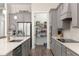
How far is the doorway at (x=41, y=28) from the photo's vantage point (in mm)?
6723

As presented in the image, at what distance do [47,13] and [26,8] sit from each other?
1202mm

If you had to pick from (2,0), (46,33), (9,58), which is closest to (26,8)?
(46,33)

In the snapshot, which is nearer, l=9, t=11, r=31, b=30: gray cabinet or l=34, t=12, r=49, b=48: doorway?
l=9, t=11, r=31, b=30: gray cabinet

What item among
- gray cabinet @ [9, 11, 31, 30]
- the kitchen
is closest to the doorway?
the kitchen

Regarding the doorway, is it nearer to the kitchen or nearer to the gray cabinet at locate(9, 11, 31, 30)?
the kitchen

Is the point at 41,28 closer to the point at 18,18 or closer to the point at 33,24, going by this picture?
the point at 33,24

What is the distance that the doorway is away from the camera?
6723mm

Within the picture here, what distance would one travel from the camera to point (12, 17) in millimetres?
5551

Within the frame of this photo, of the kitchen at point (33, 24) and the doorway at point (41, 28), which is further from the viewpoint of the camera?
the doorway at point (41, 28)

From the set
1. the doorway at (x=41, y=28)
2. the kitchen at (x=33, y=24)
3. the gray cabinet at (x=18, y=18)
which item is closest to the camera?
the kitchen at (x=33, y=24)

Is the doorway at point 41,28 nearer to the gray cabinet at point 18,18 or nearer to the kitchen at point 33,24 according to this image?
the kitchen at point 33,24

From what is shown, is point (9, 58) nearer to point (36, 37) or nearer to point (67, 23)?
point (67, 23)

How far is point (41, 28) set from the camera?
6.88 m

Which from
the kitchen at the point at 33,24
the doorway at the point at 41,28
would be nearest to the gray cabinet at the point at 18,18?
the kitchen at the point at 33,24
